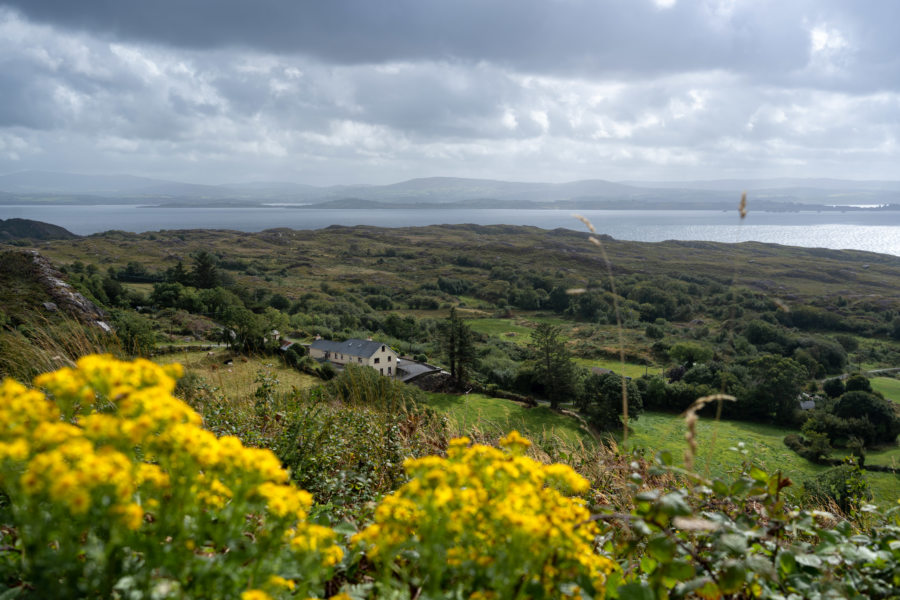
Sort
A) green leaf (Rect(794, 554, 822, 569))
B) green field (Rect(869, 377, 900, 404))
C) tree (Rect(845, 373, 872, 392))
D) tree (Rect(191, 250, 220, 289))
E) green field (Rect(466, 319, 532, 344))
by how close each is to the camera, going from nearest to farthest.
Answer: green leaf (Rect(794, 554, 822, 569)) < tree (Rect(845, 373, 872, 392)) < green field (Rect(869, 377, 900, 404)) < tree (Rect(191, 250, 220, 289)) < green field (Rect(466, 319, 532, 344))

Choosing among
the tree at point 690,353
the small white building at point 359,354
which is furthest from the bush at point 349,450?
the tree at point 690,353

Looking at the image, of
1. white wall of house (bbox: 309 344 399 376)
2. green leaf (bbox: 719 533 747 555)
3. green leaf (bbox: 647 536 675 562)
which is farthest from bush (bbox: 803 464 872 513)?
white wall of house (bbox: 309 344 399 376)

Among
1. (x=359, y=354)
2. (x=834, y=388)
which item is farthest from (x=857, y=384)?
(x=359, y=354)

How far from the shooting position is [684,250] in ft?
425

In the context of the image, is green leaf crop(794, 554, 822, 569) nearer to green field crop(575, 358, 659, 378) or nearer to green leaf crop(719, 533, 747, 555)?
green leaf crop(719, 533, 747, 555)

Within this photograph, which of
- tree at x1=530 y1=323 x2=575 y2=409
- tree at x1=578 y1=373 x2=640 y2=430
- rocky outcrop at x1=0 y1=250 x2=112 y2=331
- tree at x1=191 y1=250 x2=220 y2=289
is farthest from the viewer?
tree at x1=191 y1=250 x2=220 y2=289

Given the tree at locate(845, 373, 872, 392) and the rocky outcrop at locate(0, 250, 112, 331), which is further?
the tree at locate(845, 373, 872, 392)

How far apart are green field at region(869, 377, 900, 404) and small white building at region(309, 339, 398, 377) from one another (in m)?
38.7

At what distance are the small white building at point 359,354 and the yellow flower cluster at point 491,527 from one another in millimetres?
31147

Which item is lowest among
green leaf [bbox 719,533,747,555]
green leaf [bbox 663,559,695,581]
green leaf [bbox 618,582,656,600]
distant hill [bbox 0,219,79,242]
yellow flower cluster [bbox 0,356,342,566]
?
green leaf [bbox 618,582,656,600]

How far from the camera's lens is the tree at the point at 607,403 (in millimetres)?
29188

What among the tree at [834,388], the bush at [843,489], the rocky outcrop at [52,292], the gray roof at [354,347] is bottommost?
the tree at [834,388]

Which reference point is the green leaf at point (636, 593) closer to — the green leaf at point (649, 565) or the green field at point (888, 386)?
the green leaf at point (649, 565)

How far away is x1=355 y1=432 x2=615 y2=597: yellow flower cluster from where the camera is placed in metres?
1.46
